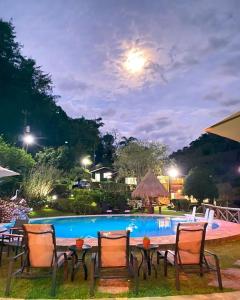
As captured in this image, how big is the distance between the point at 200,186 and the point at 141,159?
9157mm

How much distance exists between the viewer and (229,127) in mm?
4980

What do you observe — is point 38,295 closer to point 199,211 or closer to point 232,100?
point 199,211

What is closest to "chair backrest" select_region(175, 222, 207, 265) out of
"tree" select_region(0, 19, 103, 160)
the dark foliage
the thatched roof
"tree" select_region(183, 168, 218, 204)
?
the thatched roof

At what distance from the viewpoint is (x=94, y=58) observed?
22.6 meters

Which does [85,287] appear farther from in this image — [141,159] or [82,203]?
[141,159]

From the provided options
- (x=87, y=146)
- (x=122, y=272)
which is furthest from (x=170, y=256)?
(x=87, y=146)

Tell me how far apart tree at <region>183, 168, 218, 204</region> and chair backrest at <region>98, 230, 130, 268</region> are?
1833 cm

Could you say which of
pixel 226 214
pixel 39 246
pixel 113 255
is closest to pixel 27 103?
pixel 226 214

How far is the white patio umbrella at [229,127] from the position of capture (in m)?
4.61

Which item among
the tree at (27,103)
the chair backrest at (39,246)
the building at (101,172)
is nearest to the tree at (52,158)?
the tree at (27,103)

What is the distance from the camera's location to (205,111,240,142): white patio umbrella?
4613 mm

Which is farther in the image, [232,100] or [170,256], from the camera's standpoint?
[232,100]

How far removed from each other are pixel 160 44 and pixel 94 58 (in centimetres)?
576

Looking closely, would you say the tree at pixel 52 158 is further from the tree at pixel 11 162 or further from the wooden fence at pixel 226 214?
the wooden fence at pixel 226 214
